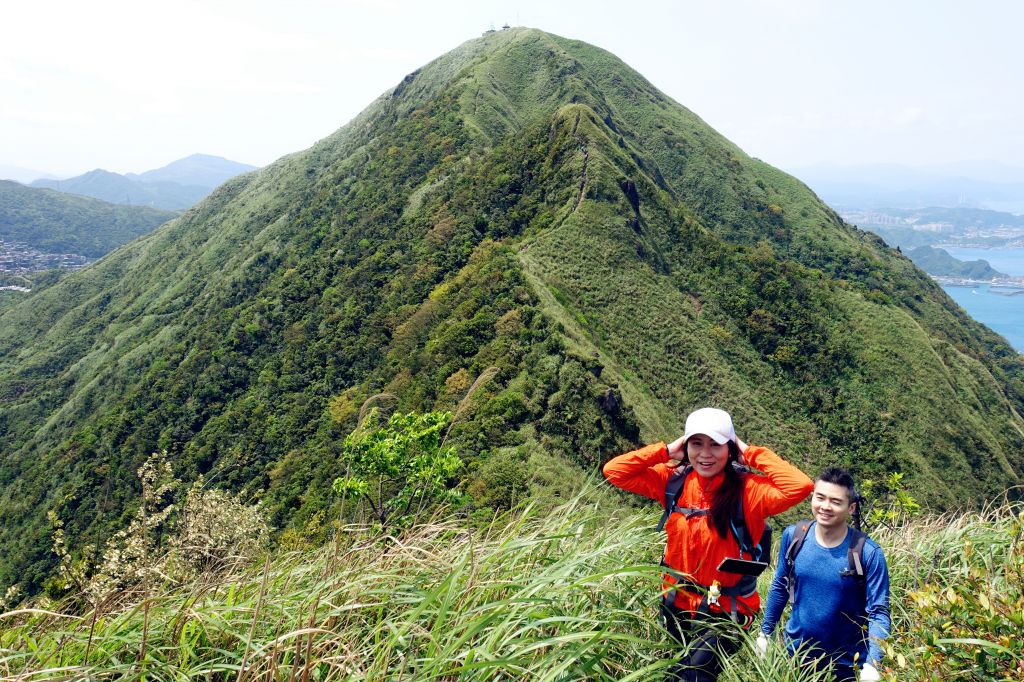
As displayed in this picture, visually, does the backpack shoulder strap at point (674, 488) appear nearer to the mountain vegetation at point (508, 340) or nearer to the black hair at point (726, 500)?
the black hair at point (726, 500)

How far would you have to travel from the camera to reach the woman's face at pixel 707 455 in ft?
10.7

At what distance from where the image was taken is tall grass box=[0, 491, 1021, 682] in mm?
2168

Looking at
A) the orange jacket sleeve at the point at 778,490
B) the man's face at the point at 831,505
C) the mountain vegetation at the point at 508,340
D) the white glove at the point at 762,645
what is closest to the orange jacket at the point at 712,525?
the orange jacket sleeve at the point at 778,490

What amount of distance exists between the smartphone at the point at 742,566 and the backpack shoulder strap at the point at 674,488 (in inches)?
22.1

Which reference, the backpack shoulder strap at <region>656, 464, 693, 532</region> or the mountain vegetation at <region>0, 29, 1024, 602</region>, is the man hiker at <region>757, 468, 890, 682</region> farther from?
the mountain vegetation at <region>0, 29, 1024, 602</region>

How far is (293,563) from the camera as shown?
140 inches

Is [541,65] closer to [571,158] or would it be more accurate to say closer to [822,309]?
[571,158]

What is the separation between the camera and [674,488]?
3461 millimetres

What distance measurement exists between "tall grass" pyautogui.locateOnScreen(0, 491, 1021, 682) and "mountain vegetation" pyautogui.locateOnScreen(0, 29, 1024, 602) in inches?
59.8

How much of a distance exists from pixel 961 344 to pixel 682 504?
79.6m

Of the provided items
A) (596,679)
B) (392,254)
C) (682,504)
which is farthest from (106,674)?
(392,254)

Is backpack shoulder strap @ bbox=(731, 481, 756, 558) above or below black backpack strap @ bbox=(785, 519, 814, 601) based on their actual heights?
above

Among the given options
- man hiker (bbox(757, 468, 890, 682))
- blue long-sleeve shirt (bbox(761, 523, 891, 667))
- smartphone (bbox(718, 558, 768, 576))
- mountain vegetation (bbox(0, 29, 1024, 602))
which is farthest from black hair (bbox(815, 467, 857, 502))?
mountain vegetation (bbox(0, 29, 1024, 602))

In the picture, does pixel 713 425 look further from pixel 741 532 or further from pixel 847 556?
pixel 847 556
